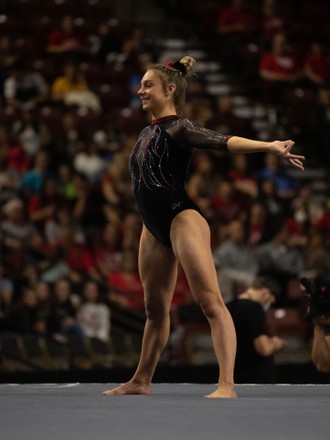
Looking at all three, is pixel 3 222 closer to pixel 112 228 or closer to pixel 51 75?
pixel 112 228

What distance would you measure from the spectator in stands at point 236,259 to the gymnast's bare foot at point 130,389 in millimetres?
5204

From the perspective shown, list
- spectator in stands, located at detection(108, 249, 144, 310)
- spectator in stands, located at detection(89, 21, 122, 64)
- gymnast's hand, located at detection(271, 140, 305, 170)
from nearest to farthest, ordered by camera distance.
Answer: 1. gymnast's hand, located at detection(271, 140, 305, 170)
2. spectator in stands, located at detection(108, 249, 144, 310)
3. spectator in stands, located at detection(89, 21, 122, 64)

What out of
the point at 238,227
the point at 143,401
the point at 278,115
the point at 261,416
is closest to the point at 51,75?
the point at 278,115

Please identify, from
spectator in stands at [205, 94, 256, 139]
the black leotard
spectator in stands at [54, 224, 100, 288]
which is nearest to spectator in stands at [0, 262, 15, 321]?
spectator in stands at [54, 224, 100, 288]

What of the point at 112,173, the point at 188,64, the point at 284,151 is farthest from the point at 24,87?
the point at 284,151

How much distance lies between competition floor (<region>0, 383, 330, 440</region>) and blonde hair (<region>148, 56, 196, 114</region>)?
1407 mm

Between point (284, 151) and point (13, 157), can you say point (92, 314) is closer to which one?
point (13, 157)

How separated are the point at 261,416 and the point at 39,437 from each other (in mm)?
964

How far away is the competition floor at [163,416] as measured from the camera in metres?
3.85

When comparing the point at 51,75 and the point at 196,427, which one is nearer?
the point at 196,427

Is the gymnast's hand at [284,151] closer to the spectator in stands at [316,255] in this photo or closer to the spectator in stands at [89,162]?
the spectator in stands at [316,255]

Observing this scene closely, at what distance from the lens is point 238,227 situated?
11.1m

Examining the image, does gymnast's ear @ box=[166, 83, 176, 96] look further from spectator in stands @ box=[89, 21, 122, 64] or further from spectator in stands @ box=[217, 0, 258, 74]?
spectator in stands @ box=[217, 0, 258, 74]

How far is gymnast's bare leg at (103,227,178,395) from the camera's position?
5.65 m
